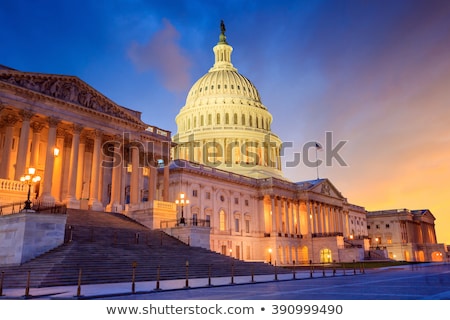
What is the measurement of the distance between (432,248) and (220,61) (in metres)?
93.1

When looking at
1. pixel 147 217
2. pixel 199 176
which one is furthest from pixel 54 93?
pixel 199 176

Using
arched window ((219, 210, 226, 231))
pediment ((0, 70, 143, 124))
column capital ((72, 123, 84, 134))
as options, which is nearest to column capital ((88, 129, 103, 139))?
column capital ((72, 123, 84, 134))

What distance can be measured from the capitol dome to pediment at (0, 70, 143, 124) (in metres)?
56.6

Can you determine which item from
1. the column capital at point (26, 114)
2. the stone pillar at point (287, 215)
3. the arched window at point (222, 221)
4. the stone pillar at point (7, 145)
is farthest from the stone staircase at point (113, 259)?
the stone pillar at point (287, 215)

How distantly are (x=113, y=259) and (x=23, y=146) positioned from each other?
18521 millimetres

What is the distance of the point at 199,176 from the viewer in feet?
252

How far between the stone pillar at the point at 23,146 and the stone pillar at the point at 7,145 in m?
1.40

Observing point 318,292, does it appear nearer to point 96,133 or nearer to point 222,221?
point 96,133

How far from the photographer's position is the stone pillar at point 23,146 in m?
40.1

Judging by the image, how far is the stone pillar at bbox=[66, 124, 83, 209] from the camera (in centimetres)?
4463

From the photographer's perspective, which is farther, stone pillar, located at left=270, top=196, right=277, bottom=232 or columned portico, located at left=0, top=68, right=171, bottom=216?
stone pillar, located at left=270, top=196, right=277, bottom=232

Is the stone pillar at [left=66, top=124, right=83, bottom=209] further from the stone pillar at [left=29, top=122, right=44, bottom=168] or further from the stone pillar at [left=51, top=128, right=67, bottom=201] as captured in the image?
the stone pillar at [left=29, top=122, right=44, bottom=168]
